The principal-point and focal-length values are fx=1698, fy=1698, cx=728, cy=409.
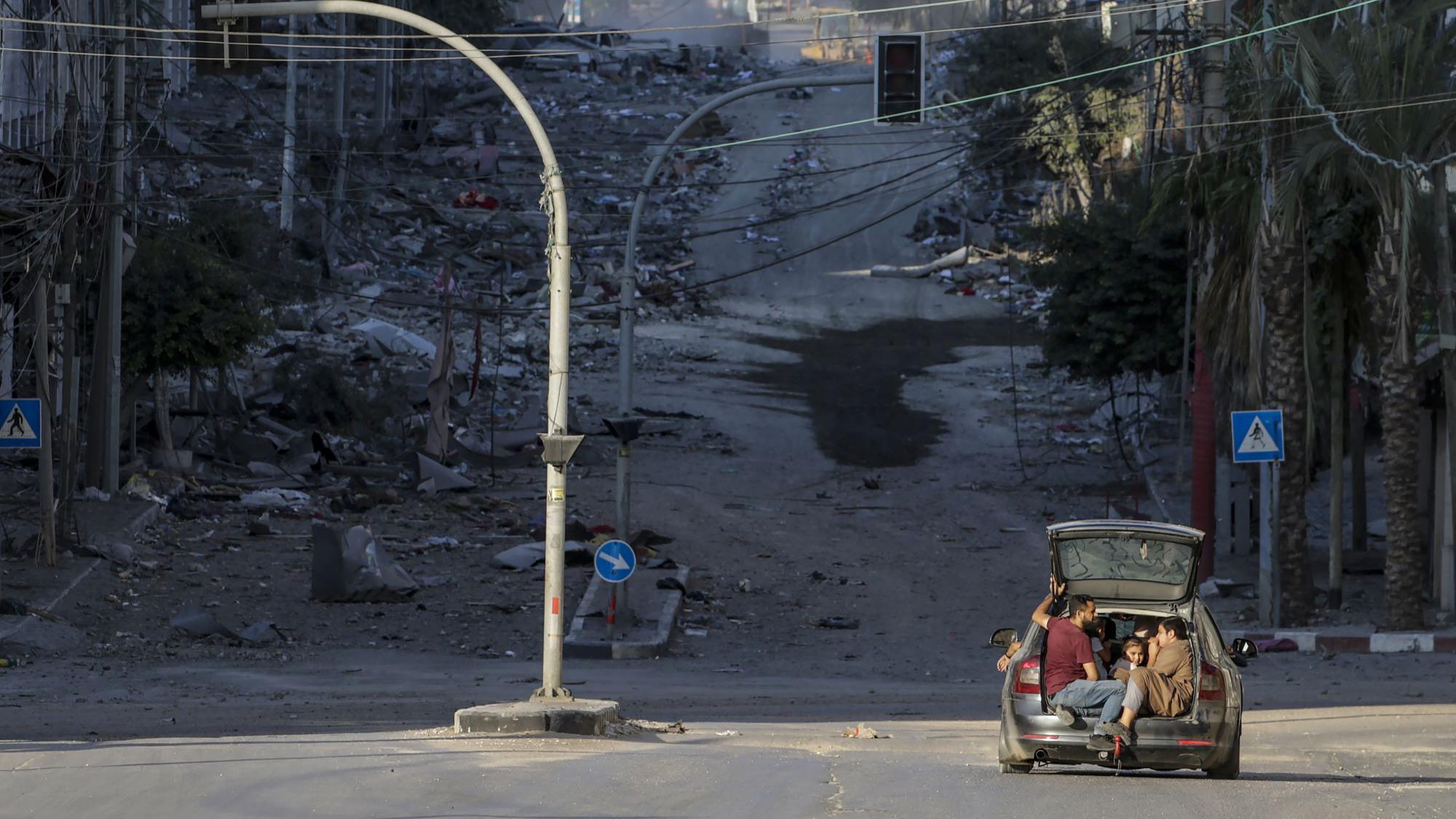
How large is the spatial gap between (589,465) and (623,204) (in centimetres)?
2460

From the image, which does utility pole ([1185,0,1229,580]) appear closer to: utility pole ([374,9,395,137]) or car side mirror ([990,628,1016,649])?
car side mirror ([990,628,1016,649])

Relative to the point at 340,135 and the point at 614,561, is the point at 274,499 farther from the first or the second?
the point at 340,135

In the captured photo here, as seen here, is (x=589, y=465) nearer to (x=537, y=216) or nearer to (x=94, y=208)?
(x=94, y=208)

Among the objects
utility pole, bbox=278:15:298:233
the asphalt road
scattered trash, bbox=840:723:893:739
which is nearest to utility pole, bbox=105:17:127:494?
the asphalt road

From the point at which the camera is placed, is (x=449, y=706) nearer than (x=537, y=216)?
Yes

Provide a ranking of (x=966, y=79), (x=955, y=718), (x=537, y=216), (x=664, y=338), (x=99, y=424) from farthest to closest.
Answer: (x=966, y=79) → (x=537, y=216) → (x=664, y=338) → (x=99, y=424) → (x=955, y=718)

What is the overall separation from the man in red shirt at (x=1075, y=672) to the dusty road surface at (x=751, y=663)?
1.70 ft

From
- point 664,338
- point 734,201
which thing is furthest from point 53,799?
Answer: point 734,201

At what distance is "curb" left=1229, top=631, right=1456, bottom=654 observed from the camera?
67.8 ft

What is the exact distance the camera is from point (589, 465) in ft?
115

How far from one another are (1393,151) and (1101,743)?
12.3 m

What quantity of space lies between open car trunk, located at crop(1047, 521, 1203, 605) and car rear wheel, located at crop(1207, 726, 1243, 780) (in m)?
1.15

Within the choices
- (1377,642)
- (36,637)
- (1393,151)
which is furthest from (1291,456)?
(36,637)

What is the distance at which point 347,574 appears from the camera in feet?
79.0
